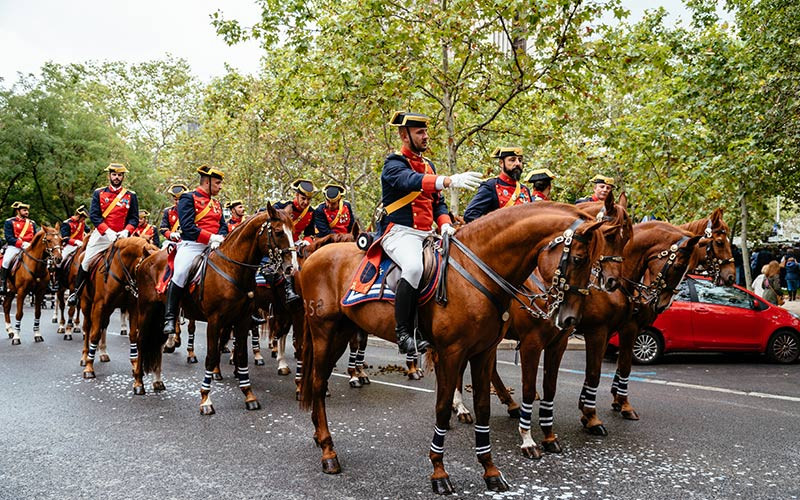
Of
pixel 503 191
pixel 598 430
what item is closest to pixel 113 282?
pixel 503 191

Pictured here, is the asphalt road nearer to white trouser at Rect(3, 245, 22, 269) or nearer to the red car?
the red car

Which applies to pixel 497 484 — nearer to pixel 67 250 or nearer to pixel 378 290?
pixel 378 290

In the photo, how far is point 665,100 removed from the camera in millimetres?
14953

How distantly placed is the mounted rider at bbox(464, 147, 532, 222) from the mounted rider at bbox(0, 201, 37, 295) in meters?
11.9

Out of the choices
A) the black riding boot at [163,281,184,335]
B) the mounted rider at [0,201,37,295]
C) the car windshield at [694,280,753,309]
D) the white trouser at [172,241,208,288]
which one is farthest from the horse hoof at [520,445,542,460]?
the mounted rider at [0,201,37,295]

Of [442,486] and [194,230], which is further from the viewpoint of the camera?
[194,230]

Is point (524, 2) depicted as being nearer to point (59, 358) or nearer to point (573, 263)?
point (573, 263)

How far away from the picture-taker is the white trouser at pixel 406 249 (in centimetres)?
489

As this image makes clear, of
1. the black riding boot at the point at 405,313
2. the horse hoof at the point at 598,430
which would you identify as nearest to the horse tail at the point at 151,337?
the black riding boot at the point at 405,313

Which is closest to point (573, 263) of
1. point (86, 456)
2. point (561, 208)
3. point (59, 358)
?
point (561, 208)

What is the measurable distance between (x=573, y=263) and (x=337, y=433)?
11.1 ft

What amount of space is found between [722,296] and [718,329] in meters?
0.68

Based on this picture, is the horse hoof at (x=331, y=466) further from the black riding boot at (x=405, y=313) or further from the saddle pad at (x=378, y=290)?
the saddle pad at (x=378, y=290)

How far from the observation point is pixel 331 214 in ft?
32.7
